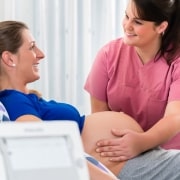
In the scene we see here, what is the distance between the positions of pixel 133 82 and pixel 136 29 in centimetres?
24

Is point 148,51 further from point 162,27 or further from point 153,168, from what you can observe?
point 153,168

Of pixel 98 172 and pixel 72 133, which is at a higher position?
pixel 72 133

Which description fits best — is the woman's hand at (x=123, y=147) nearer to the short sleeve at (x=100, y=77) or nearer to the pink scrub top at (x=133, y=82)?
the pink scrub top at (x=133, y=82)

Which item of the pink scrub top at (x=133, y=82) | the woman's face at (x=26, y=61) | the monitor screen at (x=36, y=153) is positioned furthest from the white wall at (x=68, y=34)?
the monitor screen at (x=36, y=153)

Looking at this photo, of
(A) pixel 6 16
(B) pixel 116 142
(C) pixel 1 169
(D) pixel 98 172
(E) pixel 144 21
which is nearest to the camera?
(C) pixel 1 169

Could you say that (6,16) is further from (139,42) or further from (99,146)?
(99,146)

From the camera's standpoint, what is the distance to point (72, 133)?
69 cm

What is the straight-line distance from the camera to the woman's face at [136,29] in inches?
67.9

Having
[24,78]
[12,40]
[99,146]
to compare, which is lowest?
[99,146]

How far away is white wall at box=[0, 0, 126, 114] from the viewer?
241cm

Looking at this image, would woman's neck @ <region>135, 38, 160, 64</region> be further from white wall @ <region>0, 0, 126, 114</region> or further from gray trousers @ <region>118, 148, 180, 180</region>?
white wall @ <region>0, 0, 126, 114</region>

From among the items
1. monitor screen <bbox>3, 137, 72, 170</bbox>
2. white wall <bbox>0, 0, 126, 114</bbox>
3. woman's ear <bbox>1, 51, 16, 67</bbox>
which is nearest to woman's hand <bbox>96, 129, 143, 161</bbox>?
woman's ear <bbox>1, 51, 16, 67</bbox>

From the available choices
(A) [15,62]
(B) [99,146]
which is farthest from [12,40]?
(B) [99,146]

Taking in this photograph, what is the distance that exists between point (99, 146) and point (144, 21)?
57cm
